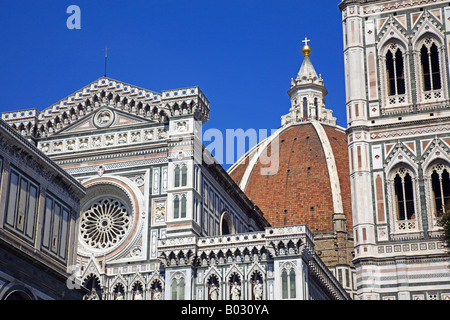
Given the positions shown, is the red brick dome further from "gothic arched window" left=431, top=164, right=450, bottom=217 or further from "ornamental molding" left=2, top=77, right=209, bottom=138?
"gothic arched window" left=431, top=164, right=450, bottom=217

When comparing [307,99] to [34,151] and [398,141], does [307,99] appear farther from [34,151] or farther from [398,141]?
[34,151]

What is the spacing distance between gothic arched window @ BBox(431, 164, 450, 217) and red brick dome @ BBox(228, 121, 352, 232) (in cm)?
3698

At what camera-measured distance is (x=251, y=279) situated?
34.1 metres

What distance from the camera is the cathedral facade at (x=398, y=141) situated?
3167 cm

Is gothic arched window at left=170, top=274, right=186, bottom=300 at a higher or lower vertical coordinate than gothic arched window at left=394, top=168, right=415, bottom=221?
lower

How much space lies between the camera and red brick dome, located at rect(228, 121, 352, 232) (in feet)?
237

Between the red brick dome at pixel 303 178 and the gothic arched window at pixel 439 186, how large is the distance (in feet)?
121

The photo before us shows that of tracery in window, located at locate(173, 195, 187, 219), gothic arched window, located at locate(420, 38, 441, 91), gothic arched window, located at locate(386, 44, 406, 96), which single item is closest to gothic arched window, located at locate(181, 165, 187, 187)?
tracery in window, located at locate(173, 195, 187, 219)

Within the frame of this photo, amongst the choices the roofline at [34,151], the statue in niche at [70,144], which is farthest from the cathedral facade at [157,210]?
the roofline at [34,151]

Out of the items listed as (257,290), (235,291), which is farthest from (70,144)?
(257,290)

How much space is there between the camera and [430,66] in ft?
113

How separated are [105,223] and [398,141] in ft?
44.5
